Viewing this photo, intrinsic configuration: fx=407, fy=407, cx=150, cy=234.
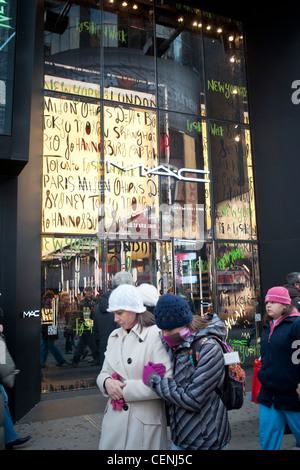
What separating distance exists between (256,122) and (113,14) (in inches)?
163

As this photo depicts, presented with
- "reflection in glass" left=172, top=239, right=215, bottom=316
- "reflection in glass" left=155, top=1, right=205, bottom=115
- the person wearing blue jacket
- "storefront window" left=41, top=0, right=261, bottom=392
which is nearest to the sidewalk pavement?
"storefront window" left=41, top=0, right=261, bottom=392

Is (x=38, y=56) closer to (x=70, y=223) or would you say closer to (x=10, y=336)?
(x=70, y=223)

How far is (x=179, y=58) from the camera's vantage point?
376 inches

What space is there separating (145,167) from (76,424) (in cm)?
518

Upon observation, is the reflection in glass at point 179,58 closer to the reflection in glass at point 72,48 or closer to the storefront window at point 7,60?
the reflection in glass at point 72,48

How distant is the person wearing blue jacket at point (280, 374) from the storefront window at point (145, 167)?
4.40m

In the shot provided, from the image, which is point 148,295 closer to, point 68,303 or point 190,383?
point 190,383

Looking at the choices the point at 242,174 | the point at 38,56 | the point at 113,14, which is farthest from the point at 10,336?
the point at 113,14

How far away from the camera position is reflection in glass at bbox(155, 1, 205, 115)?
30.6 feet

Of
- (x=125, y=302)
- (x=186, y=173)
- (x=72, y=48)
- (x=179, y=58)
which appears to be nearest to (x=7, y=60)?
(x=72, y=48)

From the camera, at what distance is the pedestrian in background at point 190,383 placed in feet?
8.14

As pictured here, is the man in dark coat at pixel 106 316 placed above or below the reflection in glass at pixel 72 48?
below

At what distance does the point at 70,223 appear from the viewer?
7848 mm

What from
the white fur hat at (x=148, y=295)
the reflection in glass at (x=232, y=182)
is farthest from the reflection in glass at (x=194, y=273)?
the white fur hat at (x=148, y=295)
